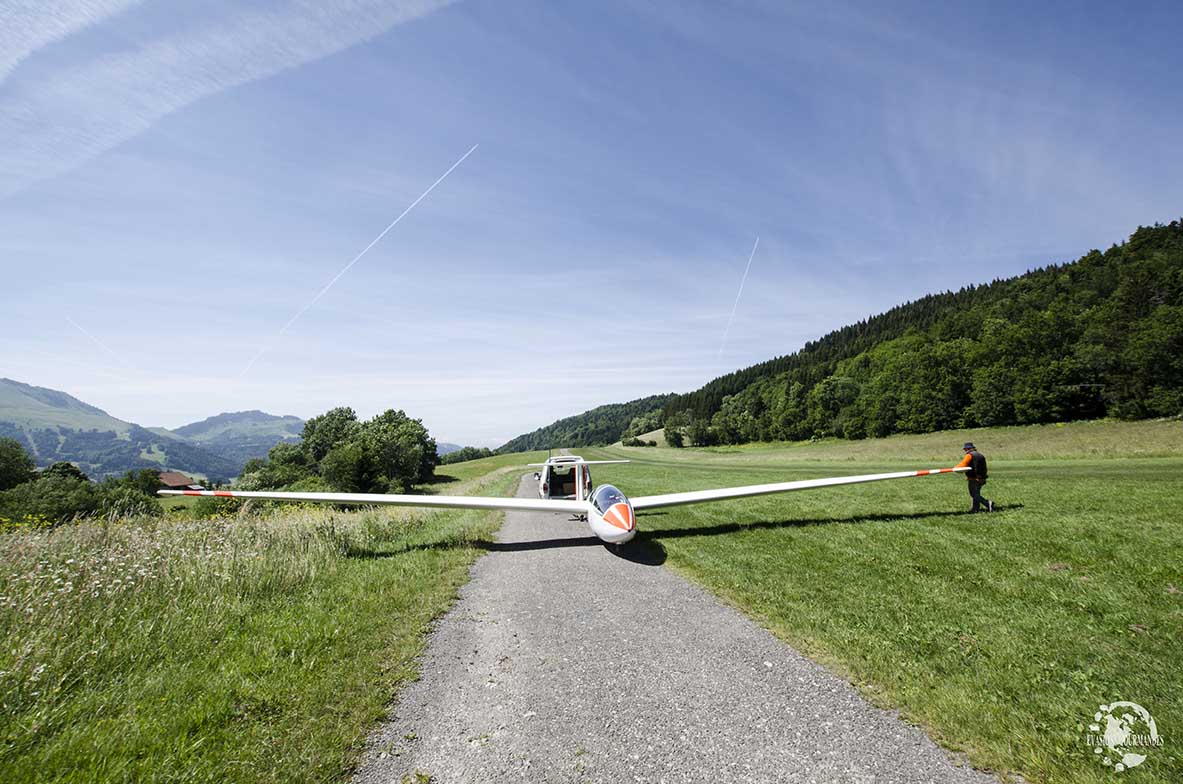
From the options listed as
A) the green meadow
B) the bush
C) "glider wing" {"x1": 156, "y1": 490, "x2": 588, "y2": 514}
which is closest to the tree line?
the bush

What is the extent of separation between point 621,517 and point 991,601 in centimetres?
743

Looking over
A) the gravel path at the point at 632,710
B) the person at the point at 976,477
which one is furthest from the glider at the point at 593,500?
the gravel path at the point at 632,710

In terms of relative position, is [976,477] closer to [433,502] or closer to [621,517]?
[621,517]

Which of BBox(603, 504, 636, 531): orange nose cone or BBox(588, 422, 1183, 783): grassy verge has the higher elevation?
BBox(603, 504, 636, 531): orange nose cone

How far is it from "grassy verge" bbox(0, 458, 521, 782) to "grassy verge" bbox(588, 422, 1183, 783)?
A: 599 centimetres

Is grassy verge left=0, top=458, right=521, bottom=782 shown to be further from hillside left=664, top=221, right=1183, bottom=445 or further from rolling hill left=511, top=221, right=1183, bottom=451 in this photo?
hillside left=664, top=221, right=1183, bottom=445

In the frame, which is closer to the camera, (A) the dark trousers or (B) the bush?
(A) the dark trousers

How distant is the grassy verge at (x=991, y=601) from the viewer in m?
4.43

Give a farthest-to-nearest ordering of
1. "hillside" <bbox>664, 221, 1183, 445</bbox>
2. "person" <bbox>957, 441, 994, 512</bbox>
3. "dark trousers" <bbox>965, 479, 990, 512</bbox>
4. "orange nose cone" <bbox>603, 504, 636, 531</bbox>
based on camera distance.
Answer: "hillside" <bbox>664, 221, 1183, 445</bbox>, "dark trousers" <bbox>965, 479, 990, 512</bbox>, "person" <bbox>957, 441, 994, 512</bbox>, "orange nose cone" <bbox>603, 504, 636, 531</bbox>

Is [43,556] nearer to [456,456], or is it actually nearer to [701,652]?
[701,652]

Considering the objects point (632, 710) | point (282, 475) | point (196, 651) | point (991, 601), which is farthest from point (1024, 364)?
point (282, 475)

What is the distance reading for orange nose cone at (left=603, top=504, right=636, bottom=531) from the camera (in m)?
11.7

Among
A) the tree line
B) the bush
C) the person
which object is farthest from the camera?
the bush

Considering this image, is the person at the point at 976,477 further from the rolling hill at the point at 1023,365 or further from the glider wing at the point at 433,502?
the rolling hill at the point at 1023,365
